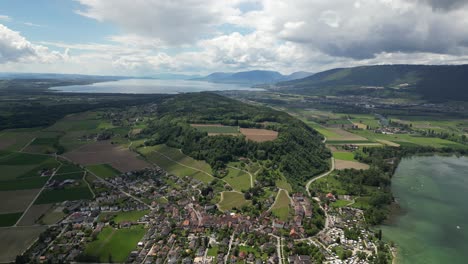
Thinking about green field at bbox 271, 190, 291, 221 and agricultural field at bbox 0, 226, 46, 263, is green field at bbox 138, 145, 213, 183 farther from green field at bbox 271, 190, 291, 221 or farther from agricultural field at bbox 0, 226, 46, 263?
agricultural field at bbox 0, 226, 46, 263

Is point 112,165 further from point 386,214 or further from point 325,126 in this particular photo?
point 325,126

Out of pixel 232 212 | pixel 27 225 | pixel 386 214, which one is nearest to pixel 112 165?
pixel 27 225

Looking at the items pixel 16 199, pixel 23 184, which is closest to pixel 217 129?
pixel 23 184

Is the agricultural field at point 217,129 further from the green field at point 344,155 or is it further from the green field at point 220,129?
the green field at point 344,155

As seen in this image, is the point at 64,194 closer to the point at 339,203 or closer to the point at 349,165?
the point at 339,203

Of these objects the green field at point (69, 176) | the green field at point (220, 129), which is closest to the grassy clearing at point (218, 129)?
the green field at point (220, 129)
